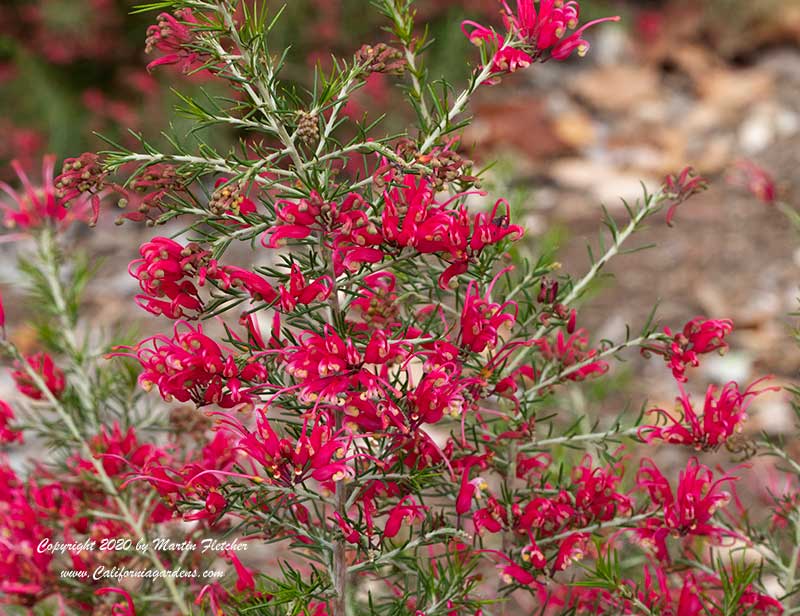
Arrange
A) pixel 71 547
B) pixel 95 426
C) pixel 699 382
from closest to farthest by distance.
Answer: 1. pixel 71 547
2. pixel 95 426
3. pixel 699 382

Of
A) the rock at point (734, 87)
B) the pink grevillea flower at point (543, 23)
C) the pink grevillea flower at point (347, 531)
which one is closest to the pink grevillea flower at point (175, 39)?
the pink grevillea flower at point (543, 23)

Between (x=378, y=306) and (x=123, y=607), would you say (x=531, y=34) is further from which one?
(x=123, y=607)

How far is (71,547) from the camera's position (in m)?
0.98

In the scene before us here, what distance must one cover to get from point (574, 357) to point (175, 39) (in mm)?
478

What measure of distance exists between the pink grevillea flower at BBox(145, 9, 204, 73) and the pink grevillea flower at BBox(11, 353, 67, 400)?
0.50 m

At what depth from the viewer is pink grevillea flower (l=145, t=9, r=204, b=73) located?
2.24 feet

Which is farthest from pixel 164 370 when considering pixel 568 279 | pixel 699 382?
pixel 699 382

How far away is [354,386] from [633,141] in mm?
2941

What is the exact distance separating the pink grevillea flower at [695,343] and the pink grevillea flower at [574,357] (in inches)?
3.0

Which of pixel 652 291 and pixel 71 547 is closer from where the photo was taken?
pixel 71 547

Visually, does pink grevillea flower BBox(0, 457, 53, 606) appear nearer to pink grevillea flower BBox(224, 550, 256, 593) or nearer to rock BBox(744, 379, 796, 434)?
pink grevillea flower BBox(224, 550, 256, 593)

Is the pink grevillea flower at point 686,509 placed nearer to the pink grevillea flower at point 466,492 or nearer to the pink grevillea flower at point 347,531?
the pink grevillea flower at point 466,492

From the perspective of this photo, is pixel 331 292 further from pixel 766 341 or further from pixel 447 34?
pixel 447 34

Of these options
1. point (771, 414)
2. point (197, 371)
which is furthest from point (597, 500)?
point (771, 414)
